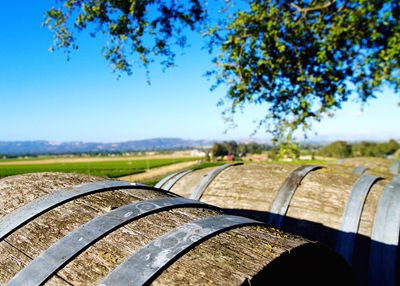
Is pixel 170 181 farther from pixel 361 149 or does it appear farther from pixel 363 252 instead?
pixel 361 149

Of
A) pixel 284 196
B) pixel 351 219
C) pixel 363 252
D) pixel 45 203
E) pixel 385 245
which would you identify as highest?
pixel 45 203

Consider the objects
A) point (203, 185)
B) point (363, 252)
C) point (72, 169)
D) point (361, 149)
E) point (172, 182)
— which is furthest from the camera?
point (361, 149)

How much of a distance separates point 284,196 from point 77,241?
95.4 inches

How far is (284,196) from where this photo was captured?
343cm

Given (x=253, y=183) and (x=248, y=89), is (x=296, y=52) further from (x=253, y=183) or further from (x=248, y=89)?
(x=253, y=183)

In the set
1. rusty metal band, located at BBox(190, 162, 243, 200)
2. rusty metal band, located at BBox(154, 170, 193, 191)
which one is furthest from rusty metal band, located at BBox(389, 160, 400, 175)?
rusty metal band, located at BBox(154, 170, 193, 191)

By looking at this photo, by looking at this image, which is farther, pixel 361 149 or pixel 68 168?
pixel 361 149

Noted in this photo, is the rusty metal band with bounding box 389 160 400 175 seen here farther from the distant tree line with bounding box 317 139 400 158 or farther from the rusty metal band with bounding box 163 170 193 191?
the distant tree line with bounding box 317 139 400 158

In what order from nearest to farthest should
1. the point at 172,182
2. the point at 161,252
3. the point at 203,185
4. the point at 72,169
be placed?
the point at 161,252 → the point at 203,185 → the point at 172,182 → the point at 72,169

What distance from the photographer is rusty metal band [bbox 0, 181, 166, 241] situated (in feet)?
5.44

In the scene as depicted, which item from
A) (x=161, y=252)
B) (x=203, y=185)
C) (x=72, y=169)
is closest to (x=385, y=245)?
(x=203, y=185)

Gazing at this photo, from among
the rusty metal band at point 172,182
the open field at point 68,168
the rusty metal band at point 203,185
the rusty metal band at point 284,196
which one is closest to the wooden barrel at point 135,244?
the open field at point 68,168

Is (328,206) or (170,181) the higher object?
(170,181)

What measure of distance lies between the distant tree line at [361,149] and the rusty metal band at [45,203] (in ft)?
163
